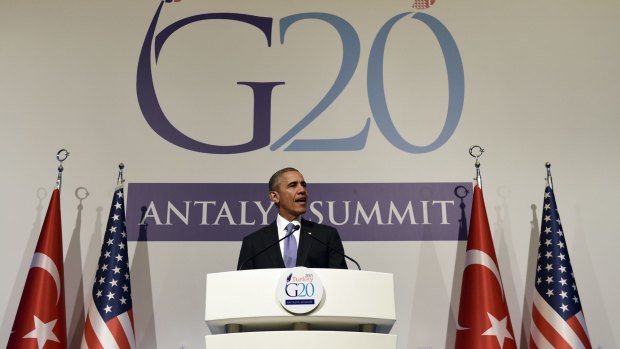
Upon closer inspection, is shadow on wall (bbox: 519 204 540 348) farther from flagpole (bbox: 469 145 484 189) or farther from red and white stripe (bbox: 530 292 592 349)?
flagpole (bbox: 469 145 484 189)

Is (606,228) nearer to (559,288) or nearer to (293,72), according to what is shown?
(559,288)

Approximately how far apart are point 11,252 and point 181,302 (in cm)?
116

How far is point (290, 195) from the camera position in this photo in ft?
12.6

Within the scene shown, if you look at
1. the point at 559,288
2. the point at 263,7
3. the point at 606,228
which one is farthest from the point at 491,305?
the point at 263,7

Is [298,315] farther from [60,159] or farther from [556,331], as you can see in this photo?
[60,159]

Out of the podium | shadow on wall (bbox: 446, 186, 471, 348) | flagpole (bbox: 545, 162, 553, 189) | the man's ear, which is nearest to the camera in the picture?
the podium

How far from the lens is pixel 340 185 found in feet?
15.4

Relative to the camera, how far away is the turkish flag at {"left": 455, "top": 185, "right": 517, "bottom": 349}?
4012 mm

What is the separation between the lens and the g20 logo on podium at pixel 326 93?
4.79 meters

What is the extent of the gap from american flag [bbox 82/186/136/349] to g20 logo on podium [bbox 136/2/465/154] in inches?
33.4

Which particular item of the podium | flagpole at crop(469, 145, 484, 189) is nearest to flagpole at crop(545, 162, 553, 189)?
flagpole at crop(469, 145, 484, 189)

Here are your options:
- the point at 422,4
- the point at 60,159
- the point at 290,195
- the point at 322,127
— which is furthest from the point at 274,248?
the point at 422,4

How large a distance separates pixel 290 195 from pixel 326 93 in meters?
1.25

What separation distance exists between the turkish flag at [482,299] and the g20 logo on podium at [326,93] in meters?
0.77
